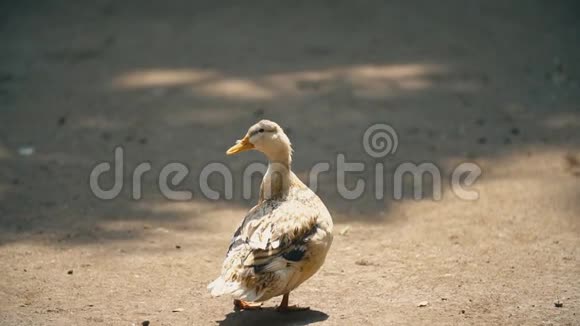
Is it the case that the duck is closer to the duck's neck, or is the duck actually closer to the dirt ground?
the duck's neck

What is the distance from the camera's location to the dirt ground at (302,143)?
538cm

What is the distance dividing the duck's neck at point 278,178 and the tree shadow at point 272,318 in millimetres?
672

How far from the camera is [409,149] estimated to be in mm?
7777

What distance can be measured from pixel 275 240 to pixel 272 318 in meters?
0.50

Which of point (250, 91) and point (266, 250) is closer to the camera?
point (266, 250)

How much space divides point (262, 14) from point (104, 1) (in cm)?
202

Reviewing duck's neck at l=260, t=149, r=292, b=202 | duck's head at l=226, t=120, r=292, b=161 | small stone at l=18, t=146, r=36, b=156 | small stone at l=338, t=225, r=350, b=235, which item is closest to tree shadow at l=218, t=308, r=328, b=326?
duck's neck at l=260, t=149, r=292, b=202

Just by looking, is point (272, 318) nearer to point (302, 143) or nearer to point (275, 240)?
point (275, 240)

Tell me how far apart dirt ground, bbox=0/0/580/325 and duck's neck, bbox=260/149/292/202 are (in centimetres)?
63

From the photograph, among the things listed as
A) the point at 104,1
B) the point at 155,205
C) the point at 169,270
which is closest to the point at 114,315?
the point at 169,270

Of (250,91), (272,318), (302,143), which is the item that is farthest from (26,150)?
(272,318)

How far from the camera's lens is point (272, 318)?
5.08 m

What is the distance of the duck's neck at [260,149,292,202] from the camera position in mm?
5328

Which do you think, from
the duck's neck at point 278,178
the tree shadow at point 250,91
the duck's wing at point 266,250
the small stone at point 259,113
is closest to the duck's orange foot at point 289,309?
the duck's wing at point 266,250
